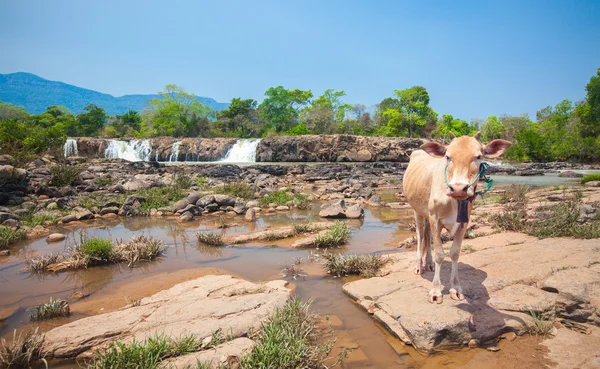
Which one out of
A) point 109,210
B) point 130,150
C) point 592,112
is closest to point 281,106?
point 130,150

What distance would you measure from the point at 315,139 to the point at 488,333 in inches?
1830

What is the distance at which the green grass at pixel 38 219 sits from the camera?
31.9ft

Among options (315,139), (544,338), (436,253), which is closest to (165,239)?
(436,253)

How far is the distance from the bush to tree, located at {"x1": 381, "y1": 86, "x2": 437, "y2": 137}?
66315 mm


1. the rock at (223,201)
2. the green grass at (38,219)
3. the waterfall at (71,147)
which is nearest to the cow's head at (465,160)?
the rock at (223,201)

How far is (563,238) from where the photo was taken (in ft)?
21.4

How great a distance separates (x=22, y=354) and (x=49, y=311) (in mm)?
1317

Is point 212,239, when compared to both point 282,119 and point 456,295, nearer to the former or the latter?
point 456,295

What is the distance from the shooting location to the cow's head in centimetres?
355

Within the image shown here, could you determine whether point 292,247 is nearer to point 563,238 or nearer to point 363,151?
point 563,238

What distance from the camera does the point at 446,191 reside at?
4105 millimetres

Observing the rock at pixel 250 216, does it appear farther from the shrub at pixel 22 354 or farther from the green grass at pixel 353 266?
the shrub at pixel 22 354

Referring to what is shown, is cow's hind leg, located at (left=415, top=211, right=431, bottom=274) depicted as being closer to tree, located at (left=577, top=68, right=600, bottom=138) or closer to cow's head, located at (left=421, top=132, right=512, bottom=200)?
cow's head, located at (left=421, top=132, right=512, bottom=200)

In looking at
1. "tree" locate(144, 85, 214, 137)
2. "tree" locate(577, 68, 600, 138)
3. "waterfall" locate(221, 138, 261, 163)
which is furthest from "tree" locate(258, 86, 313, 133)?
"tree" locate(577, 68, 600, 138)
